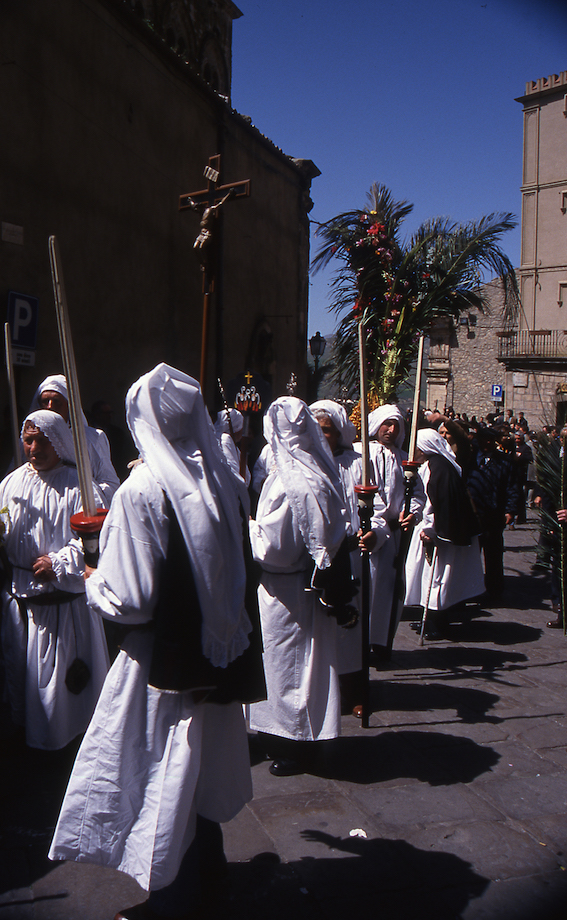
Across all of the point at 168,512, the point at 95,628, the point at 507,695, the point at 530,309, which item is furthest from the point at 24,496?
the point at 530,309

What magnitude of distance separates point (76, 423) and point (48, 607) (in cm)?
194

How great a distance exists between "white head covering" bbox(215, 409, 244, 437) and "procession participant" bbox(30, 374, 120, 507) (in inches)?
46.3

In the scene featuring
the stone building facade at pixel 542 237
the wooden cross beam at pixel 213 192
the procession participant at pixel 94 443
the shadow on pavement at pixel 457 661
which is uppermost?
the stone building facade at pixel 542 237

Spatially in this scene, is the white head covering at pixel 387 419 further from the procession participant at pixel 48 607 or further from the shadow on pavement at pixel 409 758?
the procession participant at pixel 48 607

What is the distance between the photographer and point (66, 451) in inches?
157

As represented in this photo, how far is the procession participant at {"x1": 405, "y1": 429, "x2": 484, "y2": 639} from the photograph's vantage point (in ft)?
22.0

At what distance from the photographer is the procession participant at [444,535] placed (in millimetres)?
6699

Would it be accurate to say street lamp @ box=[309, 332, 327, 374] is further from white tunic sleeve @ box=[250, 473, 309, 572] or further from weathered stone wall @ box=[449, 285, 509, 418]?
weathered stone wall @ box=[449, 285, 509, 418]

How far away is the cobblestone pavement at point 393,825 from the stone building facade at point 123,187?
537cm

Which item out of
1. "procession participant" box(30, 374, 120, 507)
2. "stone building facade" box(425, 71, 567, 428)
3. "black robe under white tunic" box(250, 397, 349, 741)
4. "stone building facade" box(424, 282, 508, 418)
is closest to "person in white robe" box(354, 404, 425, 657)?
"black robe under white tunic" box(250, 397, 349, 741)

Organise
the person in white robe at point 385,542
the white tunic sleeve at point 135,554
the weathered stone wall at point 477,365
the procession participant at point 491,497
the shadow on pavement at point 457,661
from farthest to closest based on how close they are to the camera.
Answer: the weathered stone wall at point 477,365
the procession participant at point 491,497
the shadow on pavement at point 457,661
the person in white robe at point 385,542
the white tunic sleeve at point 135,554

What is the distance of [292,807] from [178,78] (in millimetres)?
10717

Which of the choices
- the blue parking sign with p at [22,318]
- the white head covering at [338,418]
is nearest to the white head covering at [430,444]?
the white head covering at [338,418]

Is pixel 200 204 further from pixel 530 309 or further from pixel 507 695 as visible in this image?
pixel 530 309
